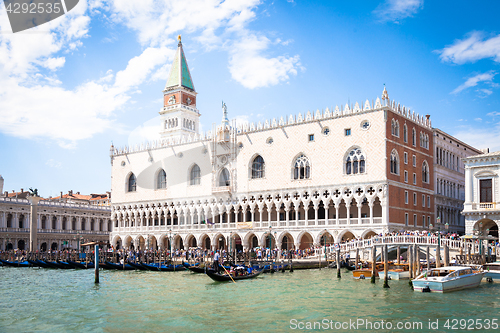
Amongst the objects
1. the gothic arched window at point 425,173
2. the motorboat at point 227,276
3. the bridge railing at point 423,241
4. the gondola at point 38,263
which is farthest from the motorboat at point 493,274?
the gondola at point 38,263

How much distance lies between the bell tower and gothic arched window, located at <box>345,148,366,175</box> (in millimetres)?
33971

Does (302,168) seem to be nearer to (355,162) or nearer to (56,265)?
(355,162)

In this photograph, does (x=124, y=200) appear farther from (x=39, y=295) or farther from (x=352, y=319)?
(x=352, y=319)

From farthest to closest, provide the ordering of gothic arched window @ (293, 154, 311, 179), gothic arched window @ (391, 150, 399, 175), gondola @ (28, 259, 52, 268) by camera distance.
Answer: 1. gothic arched window @ (293, 154, 311, 179)
2. gondola @ (28, 259, 52, 268)
3. gothic arched window @ (391, 150, 399, 175)

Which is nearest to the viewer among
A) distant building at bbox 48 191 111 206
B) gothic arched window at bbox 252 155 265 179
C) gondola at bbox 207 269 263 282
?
gondola at bbox 207 269 263 282

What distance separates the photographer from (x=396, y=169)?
124 feet

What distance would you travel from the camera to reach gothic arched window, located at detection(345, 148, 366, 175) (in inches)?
1491

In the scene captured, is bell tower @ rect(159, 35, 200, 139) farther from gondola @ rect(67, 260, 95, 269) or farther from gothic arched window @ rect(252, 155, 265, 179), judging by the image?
gondola @ rect(67, 260, 95, 269)

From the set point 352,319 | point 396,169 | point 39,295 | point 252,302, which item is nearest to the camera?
point 352,319

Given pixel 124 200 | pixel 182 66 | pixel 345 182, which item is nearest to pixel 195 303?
pixel 345 182

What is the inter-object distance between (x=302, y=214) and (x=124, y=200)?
2072cm

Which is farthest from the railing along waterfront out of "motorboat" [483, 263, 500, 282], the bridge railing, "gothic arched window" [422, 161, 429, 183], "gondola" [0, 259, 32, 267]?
"gondola" [0, 259, 32, 267]

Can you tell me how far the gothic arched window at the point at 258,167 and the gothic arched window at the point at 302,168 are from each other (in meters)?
3.14

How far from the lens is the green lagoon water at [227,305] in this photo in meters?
15.2
